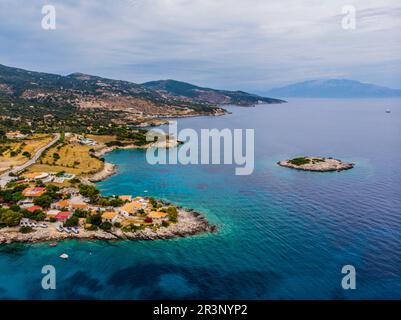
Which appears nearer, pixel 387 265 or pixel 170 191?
pixel 387 265

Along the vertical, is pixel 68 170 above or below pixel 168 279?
above

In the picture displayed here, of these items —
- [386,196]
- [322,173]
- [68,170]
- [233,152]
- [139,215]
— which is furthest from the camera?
[233,152]

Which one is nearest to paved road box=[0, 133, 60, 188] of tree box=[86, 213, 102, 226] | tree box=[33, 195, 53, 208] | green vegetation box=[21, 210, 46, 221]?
tree box=[33, 195, 53, 208]

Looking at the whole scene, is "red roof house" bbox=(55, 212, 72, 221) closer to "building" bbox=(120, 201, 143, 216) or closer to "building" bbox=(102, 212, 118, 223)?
"building" bbox=(102, 212, 118, 223)

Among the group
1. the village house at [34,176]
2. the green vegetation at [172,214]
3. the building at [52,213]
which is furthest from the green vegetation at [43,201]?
the green vegetation at [172,214]

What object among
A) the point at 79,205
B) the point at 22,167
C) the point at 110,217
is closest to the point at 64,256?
the point at 110,217
